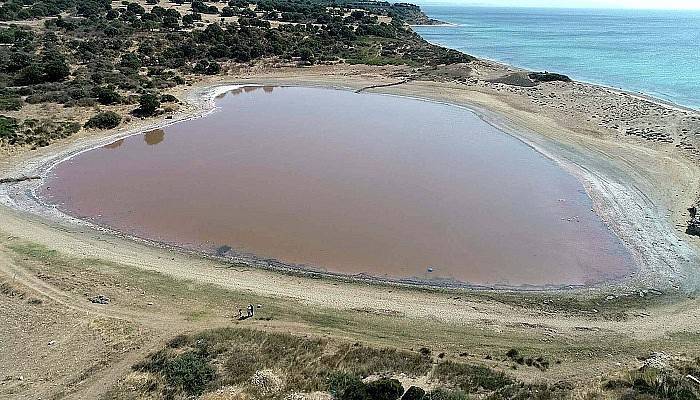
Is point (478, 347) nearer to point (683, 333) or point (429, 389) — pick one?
point (429, 389)

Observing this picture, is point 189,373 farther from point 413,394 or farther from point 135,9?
point 135,9

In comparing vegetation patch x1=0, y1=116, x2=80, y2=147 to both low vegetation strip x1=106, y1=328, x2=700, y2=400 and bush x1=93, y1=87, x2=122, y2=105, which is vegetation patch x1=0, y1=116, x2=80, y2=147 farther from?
low vegetation strip x1=106, y1=328, x2=700, y2=400

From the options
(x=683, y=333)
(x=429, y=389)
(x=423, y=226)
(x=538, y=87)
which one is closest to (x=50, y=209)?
(x=423, y=226)

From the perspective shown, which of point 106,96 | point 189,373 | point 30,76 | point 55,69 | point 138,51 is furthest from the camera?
point 138,51

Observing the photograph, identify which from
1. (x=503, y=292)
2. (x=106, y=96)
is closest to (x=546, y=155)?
(x=503, y=292)

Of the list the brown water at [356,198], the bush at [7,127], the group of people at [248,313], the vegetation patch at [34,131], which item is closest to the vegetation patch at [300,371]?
the group of people at [248,313]
